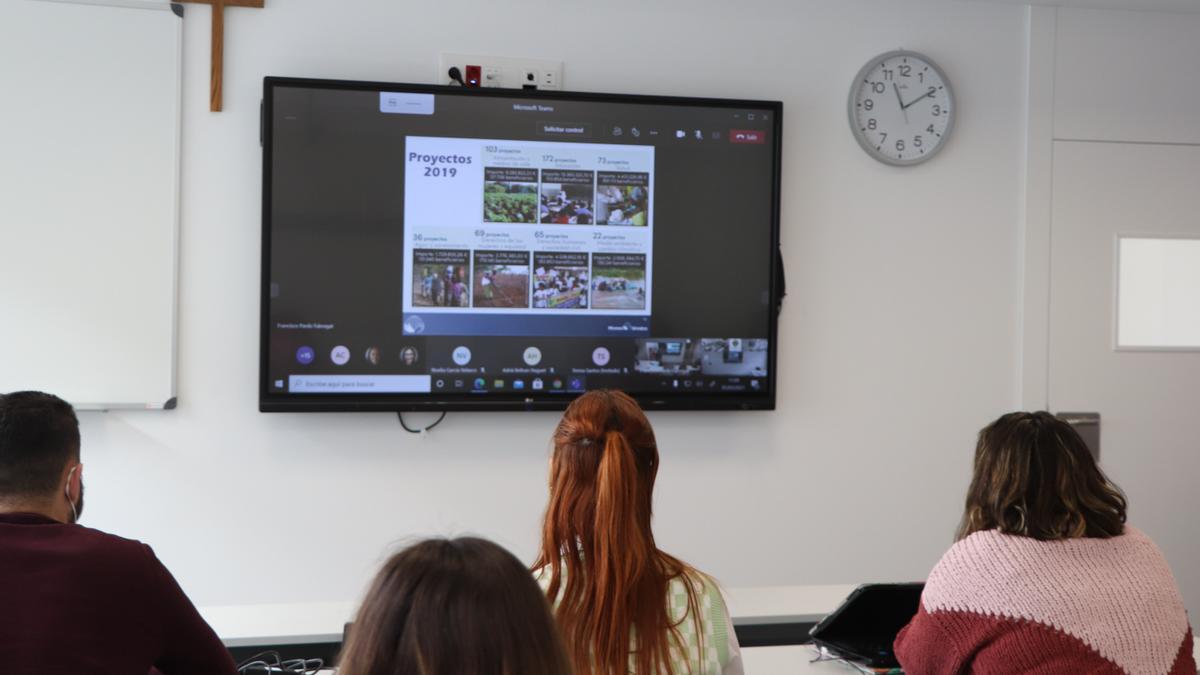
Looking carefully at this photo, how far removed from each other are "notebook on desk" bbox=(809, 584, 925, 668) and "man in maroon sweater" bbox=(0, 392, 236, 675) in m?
1.29

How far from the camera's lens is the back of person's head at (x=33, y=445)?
6.21 ft

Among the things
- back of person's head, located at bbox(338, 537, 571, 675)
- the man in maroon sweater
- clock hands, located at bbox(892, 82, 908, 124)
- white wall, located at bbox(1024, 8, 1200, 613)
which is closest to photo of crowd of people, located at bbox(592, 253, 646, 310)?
clock hands, located at bbox(892, 82, 908, 124)

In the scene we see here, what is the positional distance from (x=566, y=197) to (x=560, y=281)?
11.9 inches

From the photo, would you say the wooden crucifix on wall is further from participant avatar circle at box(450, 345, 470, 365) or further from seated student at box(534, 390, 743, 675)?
seated student at box(534, 390, 743, 675)

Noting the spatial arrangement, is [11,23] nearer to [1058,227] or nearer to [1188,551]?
[1058,227]

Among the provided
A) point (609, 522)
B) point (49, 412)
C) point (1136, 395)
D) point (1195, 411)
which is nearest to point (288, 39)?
point (49, 412)

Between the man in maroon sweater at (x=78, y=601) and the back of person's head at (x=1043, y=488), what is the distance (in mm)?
1465

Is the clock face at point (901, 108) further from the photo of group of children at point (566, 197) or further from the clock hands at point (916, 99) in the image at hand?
the photo of group of children at point (566, 197)

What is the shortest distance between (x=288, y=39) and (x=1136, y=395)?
3.58 m

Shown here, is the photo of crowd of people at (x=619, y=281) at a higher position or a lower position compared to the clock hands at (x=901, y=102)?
lower

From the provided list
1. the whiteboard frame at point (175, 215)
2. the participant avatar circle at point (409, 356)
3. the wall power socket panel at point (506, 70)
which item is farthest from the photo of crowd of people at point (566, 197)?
the whiteboard frame at point (175, 215)

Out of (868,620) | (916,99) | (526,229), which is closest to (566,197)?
(526,229)

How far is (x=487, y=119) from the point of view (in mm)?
3615

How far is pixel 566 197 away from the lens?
3686 millimetres
